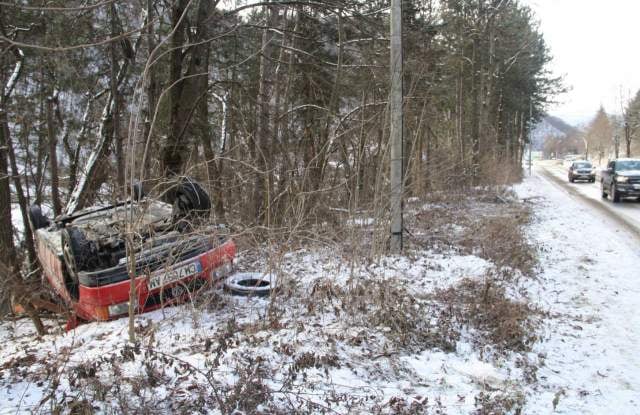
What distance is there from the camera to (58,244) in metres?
6.14

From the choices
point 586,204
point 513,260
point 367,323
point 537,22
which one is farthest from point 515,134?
point 367,323

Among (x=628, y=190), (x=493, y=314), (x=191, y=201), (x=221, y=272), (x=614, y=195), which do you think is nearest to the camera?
(x=493, y=314)

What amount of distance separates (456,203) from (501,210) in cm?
156

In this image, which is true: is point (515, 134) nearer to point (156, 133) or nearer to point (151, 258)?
point (156, 133)

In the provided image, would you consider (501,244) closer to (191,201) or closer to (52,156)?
(191,201)

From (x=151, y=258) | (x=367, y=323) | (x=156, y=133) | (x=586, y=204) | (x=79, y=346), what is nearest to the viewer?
(x=79, y=346)

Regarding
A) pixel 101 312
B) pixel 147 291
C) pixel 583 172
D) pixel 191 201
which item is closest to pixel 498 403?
pixel 147 291

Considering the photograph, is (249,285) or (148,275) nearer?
(148,275)

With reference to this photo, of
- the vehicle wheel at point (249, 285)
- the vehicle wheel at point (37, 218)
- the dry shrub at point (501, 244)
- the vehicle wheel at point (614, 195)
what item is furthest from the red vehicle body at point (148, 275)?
the vehicle wheel at point (614, 195)

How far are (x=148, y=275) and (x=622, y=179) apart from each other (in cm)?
1914

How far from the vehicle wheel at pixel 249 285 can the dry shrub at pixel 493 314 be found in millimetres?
2241

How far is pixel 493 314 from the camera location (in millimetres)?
5492

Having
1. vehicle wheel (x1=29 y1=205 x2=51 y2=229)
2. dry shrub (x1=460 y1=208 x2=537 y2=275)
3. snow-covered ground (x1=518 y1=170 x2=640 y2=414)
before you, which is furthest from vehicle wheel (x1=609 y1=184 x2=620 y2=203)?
vehicle wheel (x1=29 y1=205 x2=51 y2=229)

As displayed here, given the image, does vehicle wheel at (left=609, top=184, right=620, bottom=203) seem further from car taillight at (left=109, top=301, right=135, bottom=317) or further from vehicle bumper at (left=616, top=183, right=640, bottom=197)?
car taillight at (left=109, top=301, right=135, bottom=317)
